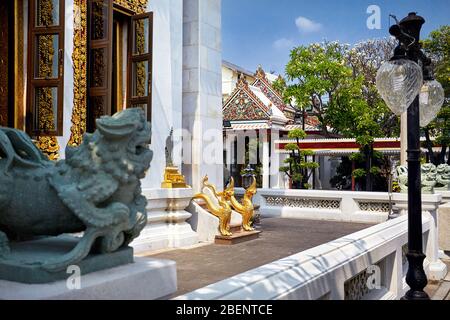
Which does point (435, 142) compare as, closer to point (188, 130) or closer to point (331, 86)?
point (331, 86)

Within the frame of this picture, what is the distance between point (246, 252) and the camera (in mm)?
7445

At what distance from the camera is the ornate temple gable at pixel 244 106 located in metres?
25.2

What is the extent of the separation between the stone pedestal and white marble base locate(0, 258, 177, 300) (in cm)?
479

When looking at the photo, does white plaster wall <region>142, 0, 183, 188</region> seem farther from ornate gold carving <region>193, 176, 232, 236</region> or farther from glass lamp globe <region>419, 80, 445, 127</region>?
glass lamp globe <region>419, 80, 445, 127</region>

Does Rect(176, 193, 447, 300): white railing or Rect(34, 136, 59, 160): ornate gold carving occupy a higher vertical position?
Rect(34, 136, 59, 160): ornate gold carving

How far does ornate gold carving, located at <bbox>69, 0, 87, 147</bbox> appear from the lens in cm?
780

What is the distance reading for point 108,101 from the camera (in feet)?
25.8

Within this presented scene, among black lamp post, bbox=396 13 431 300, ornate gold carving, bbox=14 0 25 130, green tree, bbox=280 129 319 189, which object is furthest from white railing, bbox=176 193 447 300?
green tree, bbox=280 129 319 189

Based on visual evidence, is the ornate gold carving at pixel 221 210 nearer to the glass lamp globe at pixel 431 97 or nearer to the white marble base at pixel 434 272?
the white marble base at pixel 434 272

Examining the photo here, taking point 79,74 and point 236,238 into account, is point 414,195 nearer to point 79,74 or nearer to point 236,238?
point 236,238

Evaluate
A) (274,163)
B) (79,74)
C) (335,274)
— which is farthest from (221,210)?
(274,163)
